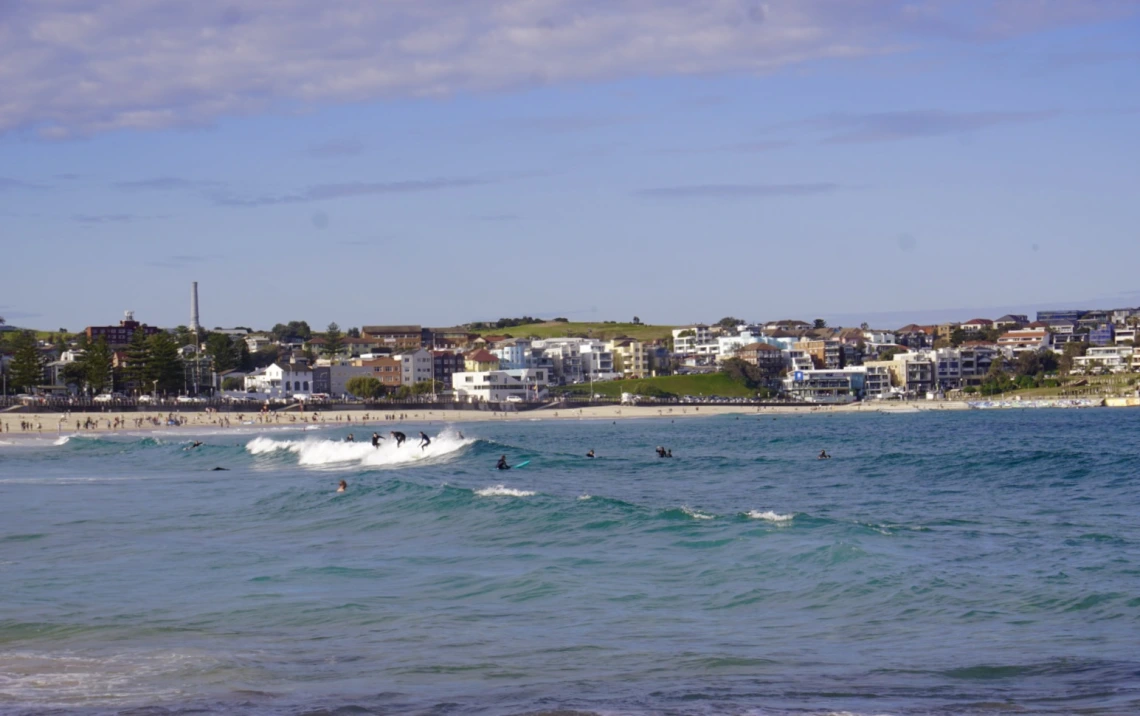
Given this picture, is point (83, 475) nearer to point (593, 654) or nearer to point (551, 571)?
point (551, 571)

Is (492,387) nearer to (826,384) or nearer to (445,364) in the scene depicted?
(445,364)

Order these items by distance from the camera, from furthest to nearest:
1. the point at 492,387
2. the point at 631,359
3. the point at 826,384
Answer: the point at 631,359
the point at 826,384
the point at 492,387

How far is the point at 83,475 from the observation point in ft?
124

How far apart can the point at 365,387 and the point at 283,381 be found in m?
9.31

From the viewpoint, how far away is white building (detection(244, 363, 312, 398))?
13338 centimetres

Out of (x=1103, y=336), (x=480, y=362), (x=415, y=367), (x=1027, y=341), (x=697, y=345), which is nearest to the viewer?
(x=415, y=367)

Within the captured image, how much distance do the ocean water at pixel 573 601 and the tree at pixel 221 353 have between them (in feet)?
397

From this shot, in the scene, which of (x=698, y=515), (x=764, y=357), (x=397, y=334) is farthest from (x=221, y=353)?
(x=698, y=515)

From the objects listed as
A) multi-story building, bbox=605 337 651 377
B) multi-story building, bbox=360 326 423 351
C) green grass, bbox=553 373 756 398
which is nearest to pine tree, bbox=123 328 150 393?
green grass, bbox=553 373 756 398

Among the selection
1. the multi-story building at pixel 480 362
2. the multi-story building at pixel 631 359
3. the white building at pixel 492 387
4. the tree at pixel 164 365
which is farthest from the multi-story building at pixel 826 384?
the tree at pixel 164 365

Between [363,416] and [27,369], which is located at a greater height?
[27,369]

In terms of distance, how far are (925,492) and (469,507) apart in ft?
37.1

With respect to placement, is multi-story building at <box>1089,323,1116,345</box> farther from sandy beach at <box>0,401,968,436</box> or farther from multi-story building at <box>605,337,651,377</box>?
multi-story building at <box>605,337,651,377</box>

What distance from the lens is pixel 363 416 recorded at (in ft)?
340
